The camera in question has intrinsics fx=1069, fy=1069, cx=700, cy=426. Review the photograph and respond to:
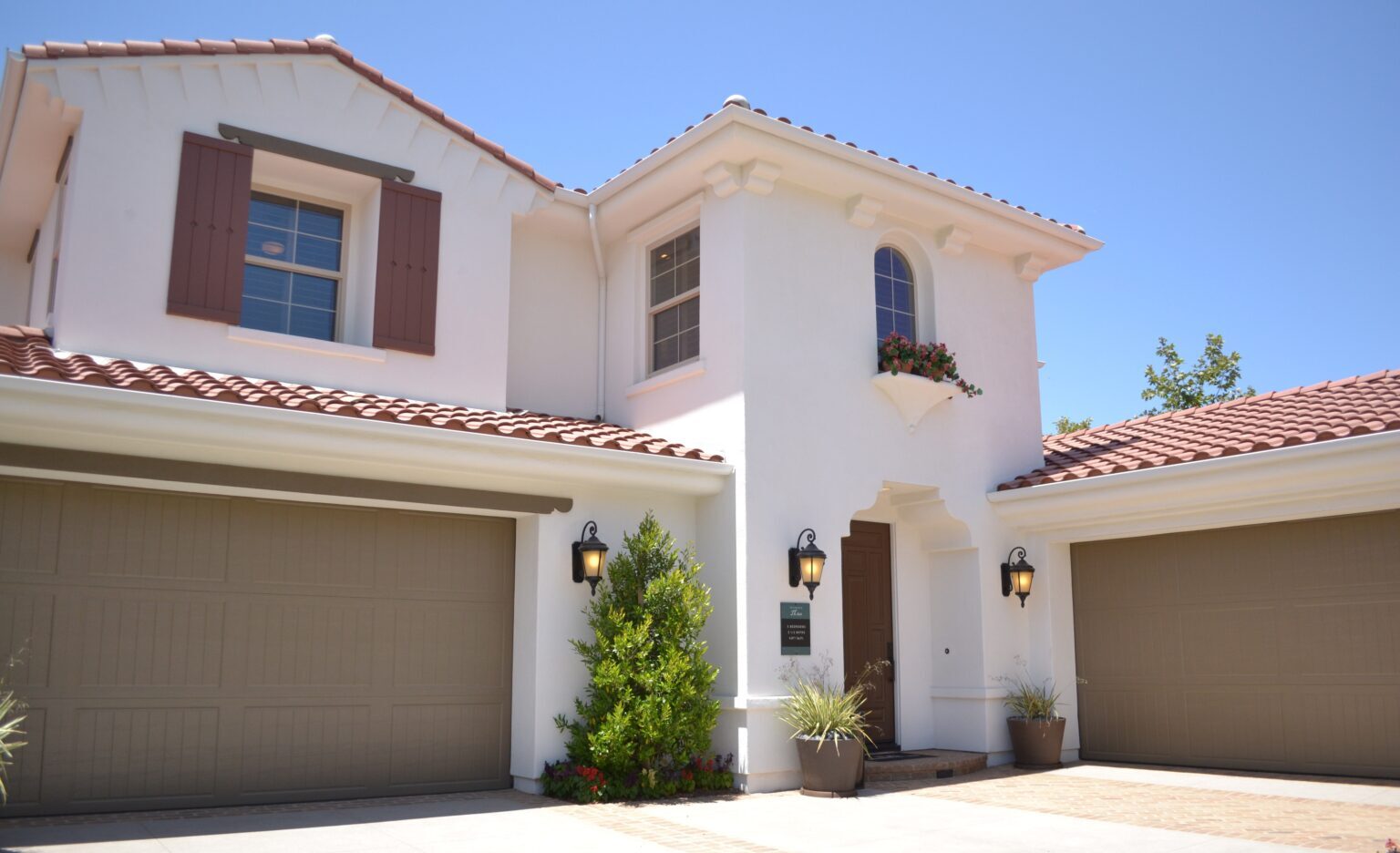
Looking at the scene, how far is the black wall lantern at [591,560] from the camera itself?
9500 millimetres

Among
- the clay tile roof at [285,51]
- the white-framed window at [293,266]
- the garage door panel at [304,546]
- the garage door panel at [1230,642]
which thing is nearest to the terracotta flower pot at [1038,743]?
the garage door panel at [1230,642]

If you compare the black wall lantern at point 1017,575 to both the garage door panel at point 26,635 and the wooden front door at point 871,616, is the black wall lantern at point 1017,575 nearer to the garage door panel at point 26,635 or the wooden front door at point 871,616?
the wooden front door at point 871,616

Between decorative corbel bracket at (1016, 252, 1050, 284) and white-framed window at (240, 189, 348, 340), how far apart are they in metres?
7.85

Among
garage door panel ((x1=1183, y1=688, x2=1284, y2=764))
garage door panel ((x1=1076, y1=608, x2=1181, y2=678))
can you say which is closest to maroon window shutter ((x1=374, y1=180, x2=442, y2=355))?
garage door panel ((x1=1076, y1=608, x2=1181, y2=678))

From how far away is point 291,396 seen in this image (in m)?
8.28

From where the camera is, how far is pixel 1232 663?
10.5 metres

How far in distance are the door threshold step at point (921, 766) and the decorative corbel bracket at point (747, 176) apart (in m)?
5.76

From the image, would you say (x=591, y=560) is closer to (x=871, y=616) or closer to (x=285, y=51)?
(x=871, y=616)

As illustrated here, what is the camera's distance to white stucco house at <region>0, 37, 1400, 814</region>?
8.00 m

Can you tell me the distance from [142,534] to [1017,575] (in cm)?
854

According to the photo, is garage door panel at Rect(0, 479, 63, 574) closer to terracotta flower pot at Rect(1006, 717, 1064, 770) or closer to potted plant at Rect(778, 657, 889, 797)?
potted plant at Rect(778, 657, 889, 797)

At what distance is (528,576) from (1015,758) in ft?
18.6

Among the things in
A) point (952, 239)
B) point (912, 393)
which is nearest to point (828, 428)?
point (912, 393)

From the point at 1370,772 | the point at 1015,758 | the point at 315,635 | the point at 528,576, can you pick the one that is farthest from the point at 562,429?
the point at 1370,772
